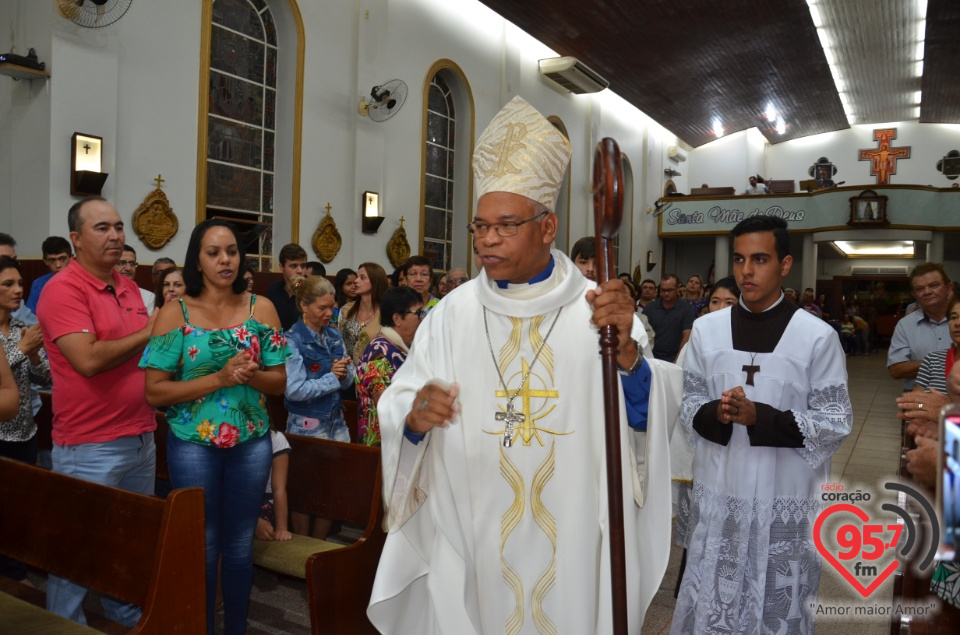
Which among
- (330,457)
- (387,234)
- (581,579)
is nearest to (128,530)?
(330,457)

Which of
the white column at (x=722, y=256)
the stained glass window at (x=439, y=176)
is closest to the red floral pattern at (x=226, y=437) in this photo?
the stained glass window at (x=439, y=176)

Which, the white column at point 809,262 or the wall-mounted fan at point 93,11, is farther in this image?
the white column at point 809,262

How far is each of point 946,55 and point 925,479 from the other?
61.8 feet

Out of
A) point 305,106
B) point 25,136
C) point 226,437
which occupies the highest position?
point 305,106

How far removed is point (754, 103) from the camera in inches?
781

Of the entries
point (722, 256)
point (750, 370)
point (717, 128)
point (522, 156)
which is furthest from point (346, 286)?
point (717, 128)

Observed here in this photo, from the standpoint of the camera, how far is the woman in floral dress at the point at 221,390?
266 cm

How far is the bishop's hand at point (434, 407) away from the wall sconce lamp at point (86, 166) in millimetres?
5787

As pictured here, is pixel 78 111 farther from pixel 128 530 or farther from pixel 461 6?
pixel 461 6

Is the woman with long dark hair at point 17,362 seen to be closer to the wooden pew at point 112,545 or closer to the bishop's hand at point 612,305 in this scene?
the wooden pew at point 112,545

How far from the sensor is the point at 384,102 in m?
9.73

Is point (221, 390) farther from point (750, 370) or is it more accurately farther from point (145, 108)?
point (145, 108)

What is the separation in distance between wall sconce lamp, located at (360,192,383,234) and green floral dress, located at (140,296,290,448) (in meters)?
7.22

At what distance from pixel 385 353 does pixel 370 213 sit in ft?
21.4
